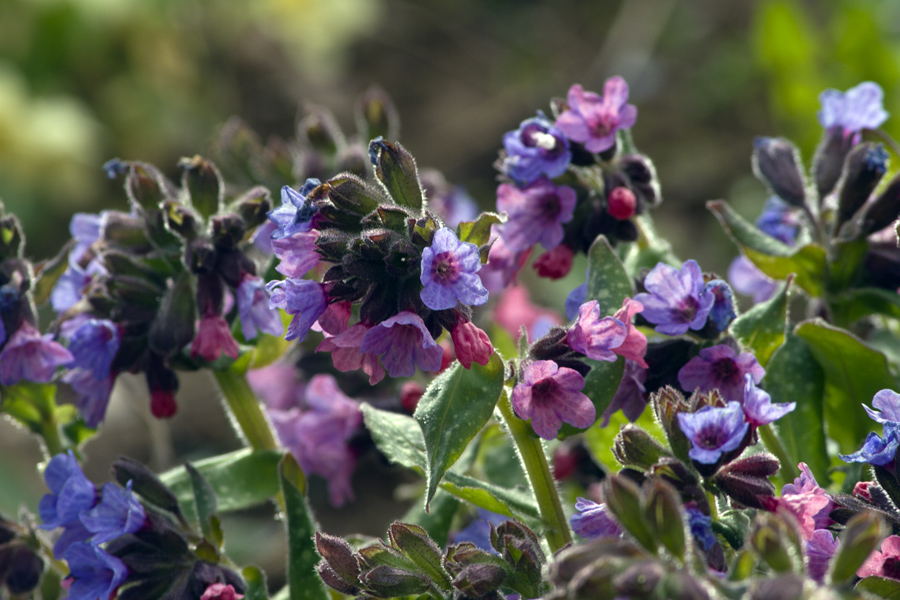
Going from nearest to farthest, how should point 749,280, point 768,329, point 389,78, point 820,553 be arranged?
point 820,553
point 768,329
point 749,280
point 389,78

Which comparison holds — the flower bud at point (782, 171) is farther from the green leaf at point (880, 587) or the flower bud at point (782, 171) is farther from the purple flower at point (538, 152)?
the green leaf at point (880, 587)

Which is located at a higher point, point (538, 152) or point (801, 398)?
point (538, 152)

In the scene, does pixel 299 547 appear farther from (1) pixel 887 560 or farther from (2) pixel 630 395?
(1) pixel 887 560

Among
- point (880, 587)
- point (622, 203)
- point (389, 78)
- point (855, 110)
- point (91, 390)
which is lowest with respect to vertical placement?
point (880, 587)

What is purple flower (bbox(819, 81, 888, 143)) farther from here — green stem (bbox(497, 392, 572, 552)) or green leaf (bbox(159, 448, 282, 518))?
green leaf (bbox(159, 448, 282, 518))

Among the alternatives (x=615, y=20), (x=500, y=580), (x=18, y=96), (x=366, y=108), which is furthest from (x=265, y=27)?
(x=500, y=580)

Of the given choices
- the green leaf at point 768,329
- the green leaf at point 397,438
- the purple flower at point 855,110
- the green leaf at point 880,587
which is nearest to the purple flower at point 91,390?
the green leaf at point 397,438

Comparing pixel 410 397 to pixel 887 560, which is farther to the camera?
pixel 410 397

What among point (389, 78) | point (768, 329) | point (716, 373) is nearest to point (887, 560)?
point (716, 373)
